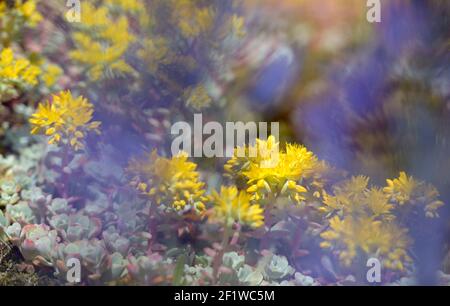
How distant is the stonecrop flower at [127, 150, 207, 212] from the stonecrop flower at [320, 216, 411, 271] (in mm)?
355

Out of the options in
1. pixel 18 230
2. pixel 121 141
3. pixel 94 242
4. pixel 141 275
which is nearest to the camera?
pixel 141 275

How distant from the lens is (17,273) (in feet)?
5.38

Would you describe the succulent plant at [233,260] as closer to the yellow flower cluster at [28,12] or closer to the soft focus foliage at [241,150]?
the soft focus foliage at [241,150]

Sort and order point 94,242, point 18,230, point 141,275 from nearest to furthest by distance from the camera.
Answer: point 141,275, point 94,242, point 18,230

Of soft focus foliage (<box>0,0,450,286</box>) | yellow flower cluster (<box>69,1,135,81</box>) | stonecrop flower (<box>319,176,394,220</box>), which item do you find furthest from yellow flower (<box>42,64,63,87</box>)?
stonecrop flower (<box>319,176,394,220</box>)

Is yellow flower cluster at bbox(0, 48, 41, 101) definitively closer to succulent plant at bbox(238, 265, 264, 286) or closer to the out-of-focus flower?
the out-of-focus flower

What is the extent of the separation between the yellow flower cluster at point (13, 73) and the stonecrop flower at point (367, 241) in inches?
44.0

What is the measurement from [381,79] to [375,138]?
0.17 m

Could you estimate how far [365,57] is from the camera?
1757mm

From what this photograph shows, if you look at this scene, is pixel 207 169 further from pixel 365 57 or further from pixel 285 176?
pixel 365 57

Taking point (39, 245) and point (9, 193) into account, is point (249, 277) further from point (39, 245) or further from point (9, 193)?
point (9, 193)

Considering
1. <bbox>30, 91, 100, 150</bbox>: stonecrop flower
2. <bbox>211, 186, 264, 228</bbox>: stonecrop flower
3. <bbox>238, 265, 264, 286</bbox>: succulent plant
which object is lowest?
<bbox>238, 265, 264, 286</bbox>: succulent plant

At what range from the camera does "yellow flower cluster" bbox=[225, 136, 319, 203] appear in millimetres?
1530

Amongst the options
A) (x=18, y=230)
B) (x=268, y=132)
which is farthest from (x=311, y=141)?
(x=18, y=230)
